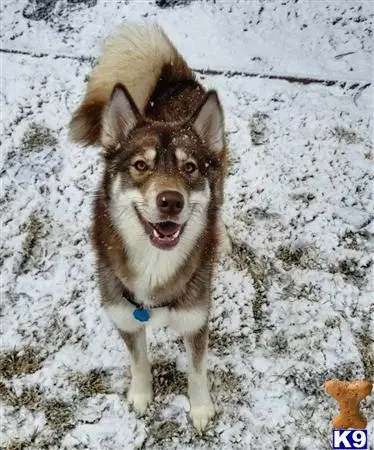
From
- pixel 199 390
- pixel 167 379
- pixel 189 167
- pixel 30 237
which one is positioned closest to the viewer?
pixel 189 167

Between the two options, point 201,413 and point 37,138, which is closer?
point 201,413

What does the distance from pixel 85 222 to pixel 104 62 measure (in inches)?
49.9

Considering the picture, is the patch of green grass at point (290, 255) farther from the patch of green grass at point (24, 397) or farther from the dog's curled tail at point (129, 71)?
the patch of green grass at point (24, 397)

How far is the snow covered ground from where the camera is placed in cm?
331

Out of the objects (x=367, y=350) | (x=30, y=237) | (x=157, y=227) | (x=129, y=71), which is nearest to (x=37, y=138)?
(x=30, y=237)

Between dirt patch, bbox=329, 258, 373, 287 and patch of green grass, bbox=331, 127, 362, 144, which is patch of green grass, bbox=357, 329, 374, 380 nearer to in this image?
dirt patch, bbox=329, 258, 373, 287

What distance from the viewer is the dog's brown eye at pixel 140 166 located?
2601mm

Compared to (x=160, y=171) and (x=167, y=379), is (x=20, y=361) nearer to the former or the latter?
(x=167, y=379)

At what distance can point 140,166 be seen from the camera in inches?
103

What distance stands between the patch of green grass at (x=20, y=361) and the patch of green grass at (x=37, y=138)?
6.33ft

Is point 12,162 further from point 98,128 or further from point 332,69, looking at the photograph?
point 332,69

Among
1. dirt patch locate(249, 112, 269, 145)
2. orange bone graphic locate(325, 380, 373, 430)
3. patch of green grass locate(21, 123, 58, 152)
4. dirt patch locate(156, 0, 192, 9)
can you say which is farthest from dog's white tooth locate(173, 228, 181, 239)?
dirt patch locate(156, 0, 192, 9)

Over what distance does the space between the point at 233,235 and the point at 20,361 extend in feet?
5.91

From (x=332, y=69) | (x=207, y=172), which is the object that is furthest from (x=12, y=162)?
A: (x=332, y=69)
